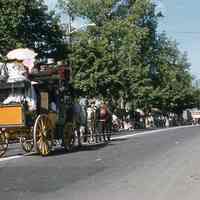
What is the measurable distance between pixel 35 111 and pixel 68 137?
217 centimetres

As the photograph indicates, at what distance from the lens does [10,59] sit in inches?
781

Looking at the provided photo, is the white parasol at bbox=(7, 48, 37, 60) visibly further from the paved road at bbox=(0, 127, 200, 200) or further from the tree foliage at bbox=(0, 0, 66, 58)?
the tree foliage at bbox=(0, 0, 66, 58)

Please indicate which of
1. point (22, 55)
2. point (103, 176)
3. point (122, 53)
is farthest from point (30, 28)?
point (103, 176)

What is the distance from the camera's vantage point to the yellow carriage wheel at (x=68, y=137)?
20.8 metres

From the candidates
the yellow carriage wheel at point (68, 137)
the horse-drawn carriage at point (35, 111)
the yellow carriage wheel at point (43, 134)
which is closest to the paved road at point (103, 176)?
the yellow carriage wheel at point (43, 134)

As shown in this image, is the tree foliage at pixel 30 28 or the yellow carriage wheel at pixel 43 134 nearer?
the yellow carriage wheel at pixel 43 134

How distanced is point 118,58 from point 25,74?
141 feet

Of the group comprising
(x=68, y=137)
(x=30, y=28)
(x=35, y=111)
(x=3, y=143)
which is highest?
(x=30, y=28)

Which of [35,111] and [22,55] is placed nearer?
[35,111]

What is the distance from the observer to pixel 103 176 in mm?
13859

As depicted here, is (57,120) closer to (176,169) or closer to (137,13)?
(176,169)

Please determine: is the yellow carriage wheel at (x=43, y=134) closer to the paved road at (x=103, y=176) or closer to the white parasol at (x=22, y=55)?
the paved road at (x=103, y=176)

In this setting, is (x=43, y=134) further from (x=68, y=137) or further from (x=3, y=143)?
(x=68, y=137)

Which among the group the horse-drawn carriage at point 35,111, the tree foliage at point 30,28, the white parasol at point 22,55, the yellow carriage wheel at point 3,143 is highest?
the tree foliage at point 30,28
